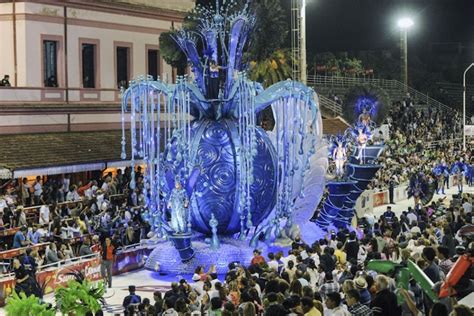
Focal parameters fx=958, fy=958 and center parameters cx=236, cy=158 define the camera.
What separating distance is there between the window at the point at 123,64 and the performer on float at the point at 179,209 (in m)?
16.5

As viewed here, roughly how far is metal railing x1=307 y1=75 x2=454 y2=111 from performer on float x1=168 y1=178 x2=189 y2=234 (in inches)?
1522

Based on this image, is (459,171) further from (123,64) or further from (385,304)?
(385,304)

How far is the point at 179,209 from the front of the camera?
2402cm

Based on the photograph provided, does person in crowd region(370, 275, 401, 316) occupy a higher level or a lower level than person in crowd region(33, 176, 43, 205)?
lower

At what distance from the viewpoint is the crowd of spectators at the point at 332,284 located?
1273 cm

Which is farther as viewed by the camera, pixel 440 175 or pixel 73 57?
pixel 440 175

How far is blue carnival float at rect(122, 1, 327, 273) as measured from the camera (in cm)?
2420

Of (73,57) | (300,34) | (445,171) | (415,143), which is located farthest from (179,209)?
(415,143)

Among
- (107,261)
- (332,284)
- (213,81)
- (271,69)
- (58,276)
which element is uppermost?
(271,69)

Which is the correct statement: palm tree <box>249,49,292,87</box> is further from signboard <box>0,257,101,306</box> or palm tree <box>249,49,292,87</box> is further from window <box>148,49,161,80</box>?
signboard <box>0,257,101,306</box>

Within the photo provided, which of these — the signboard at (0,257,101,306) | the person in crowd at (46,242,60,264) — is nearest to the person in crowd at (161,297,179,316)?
the signboard at (0,257,101,306)

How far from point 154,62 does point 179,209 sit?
63.2ft

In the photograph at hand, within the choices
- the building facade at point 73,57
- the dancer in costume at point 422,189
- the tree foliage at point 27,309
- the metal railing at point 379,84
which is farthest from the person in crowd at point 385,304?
the metal railing at point 379,84

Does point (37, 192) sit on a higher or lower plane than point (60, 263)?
higher
